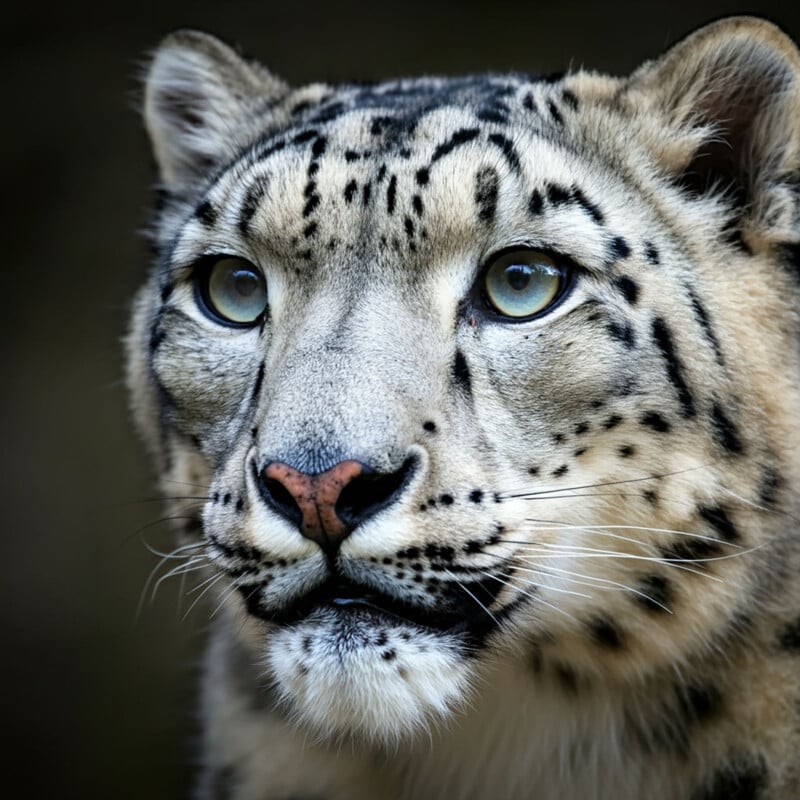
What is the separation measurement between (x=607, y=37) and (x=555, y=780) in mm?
4367

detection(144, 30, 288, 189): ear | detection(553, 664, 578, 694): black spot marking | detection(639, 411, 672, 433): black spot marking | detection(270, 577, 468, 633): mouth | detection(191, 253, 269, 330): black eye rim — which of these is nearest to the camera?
detection(270, 577, 468, 633): mouth

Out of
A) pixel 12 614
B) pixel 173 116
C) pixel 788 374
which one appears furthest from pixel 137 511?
pixel 788 374

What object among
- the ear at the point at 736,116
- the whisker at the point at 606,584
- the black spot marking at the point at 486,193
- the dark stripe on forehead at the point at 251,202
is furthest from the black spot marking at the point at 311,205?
the whisker at the point at 606,584

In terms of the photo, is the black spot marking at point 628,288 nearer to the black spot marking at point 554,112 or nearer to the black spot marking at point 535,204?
the black spot marking at point 535,204

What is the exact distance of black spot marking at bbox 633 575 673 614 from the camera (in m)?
2.61

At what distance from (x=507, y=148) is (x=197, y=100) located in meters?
1.22

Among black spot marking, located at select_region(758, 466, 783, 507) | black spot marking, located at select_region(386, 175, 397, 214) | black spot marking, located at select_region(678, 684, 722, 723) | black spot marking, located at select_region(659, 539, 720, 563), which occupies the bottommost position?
black spot marking, located at select_region(678, 684, 722, 723)

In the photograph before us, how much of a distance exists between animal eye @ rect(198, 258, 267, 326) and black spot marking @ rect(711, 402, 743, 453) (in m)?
1.05

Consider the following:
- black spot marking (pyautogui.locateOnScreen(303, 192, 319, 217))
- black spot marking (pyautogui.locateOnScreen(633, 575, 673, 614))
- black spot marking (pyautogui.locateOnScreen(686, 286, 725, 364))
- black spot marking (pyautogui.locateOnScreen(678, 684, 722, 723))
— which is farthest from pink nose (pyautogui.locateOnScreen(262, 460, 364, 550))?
black spot marking (pyautogui.locateOnScreen(678, 684, 722, 723))

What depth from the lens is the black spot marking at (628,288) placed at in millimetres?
2549

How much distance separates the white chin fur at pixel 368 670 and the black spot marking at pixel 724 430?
0.74 meters

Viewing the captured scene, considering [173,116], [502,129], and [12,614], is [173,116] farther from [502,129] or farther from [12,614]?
[12,614]

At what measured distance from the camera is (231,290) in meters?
2.87

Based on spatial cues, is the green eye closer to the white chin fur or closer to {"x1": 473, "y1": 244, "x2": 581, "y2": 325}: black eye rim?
{"x1": 473, "y1": 244, "x2": 581, "y2": 325}: black eye rim
